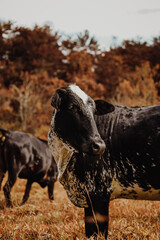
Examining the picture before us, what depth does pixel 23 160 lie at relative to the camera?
580 centimetres

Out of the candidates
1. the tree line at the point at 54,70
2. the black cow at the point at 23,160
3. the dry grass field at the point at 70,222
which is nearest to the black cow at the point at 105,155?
the dry grass field at the point at 70,222

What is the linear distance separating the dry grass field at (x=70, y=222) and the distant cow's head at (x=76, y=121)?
0.94 meters

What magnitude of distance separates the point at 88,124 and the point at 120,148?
1.37ft

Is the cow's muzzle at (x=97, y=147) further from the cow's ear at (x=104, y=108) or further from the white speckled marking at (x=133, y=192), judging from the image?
the cow's ear at (x=104, y=108)

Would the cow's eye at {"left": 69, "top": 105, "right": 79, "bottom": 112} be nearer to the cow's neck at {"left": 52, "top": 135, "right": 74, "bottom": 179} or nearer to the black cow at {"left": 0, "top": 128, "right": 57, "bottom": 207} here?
the cow's neck at {"left": 52, "top": 135, "right": 74, "bottom": 179}

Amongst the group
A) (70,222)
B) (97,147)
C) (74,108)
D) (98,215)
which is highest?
(74,108)

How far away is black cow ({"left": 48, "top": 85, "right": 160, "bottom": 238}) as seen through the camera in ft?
8.07

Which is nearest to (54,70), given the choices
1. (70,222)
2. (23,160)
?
(23,160)

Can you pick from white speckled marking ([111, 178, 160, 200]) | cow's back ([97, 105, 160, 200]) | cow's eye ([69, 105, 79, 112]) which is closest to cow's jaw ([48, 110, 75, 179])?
cow's eye ([69, 105, 79, 112])

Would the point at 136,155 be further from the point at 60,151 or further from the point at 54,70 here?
the point at 54,70

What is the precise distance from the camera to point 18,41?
64.8 feet

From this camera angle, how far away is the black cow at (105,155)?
246 cm

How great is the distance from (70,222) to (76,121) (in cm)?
170

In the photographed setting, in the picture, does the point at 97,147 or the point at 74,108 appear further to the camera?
the point at 74,108
